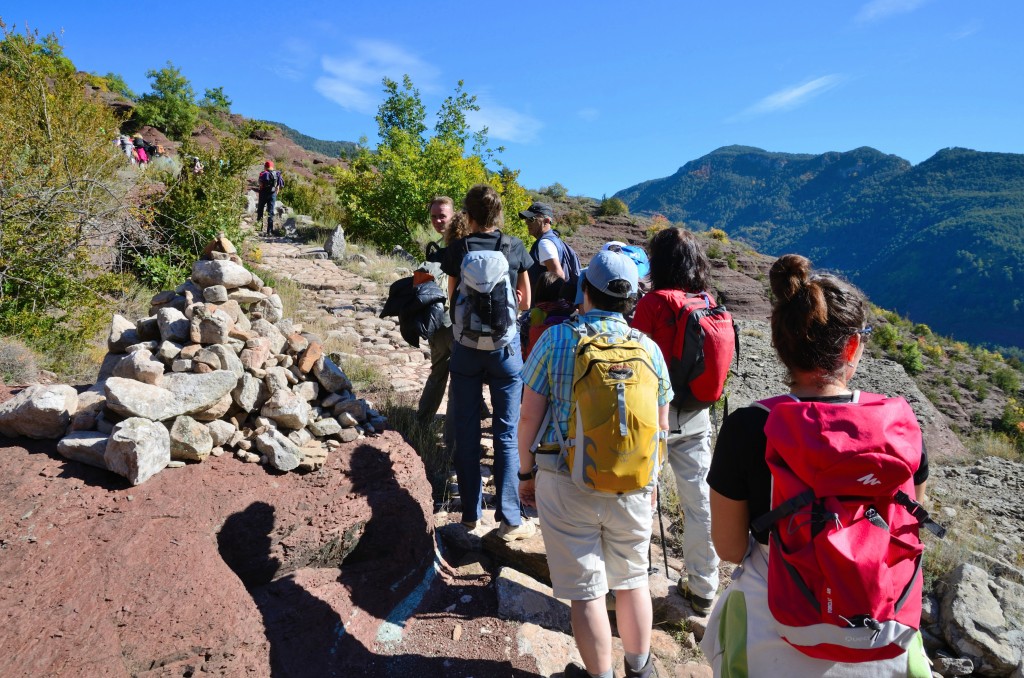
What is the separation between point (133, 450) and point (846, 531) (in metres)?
3.03

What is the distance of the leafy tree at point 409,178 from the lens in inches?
471

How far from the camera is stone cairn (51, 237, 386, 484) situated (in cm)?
290

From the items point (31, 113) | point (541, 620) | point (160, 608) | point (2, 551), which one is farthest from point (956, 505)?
point (31, 113)

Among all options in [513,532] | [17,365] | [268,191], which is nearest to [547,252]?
[513,532]

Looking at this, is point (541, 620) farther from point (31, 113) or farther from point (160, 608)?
point (31, 113)

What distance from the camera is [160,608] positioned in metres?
2.30

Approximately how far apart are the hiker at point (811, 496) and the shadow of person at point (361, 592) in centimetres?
149

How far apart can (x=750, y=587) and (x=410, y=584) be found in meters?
2.09

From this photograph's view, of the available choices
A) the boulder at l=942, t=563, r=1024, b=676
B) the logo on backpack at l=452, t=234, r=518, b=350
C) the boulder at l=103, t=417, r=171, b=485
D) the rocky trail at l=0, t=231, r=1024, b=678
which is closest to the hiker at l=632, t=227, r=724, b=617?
the rocky trail at l=0, t=231, r=1024, b=678

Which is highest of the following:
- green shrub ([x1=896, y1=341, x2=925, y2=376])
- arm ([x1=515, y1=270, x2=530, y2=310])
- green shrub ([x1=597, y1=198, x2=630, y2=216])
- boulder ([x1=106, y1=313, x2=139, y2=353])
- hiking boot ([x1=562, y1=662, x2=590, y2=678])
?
green shrub ([x1=597, y1=198, x2=630, y2=216])

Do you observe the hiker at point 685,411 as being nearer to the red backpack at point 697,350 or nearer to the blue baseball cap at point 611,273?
the red backpack at point 697,350

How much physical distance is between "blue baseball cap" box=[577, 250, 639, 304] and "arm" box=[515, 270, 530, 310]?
4.68ft

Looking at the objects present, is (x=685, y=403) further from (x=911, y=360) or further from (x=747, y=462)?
(x=911, y=360)

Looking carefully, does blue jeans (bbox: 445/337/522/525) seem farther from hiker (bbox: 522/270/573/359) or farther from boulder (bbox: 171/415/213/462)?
boulder (bbox: 171/415/213/462)
